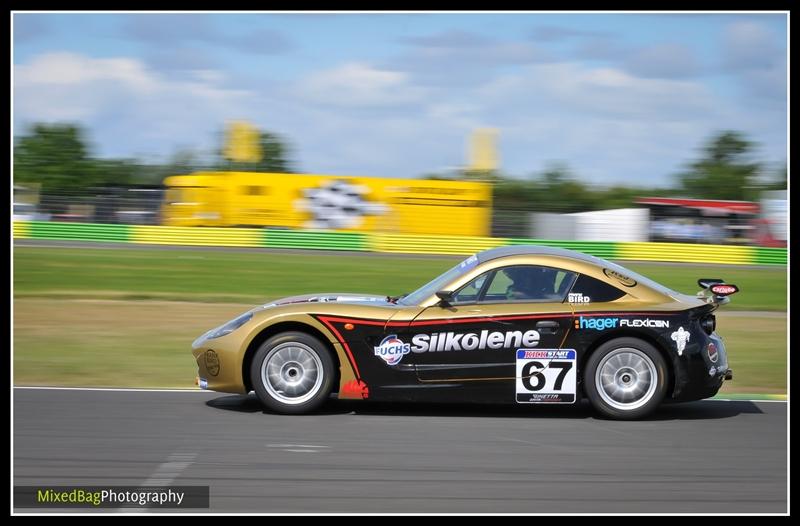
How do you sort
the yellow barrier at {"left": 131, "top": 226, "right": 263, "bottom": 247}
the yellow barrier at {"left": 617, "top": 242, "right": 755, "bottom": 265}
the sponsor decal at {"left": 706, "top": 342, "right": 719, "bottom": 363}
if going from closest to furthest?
the sponsor decal at {"left": 706, "top": 342, "right": 719, "bottom": 363}, the yellow barrier at {"left": 617, "top": 242, "right": 755, "bottom": 265}, the yellow barrier at {"left": 131, "top": 226, "right": 263, "bottom": 247}

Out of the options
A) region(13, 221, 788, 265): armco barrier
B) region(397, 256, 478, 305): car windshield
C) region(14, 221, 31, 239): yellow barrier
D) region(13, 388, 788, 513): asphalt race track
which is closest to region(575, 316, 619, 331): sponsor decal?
region(13, 388, 788, 513): asphalt race track

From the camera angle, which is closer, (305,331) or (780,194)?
(305,331)

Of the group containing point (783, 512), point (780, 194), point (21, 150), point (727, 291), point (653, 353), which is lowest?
point (783, 512)

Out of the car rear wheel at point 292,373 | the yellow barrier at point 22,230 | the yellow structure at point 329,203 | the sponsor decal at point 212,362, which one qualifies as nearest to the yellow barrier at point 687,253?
the yellow structure at point 329,203

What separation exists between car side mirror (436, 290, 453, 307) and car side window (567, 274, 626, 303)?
98cm

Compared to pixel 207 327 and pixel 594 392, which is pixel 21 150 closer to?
pixel 207 327

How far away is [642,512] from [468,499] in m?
0.97

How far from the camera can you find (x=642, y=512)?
199 inches

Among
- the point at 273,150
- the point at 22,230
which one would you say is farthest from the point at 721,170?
the point at 22,230

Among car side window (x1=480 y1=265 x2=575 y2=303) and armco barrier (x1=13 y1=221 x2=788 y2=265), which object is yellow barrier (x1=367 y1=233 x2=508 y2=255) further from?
car side window (x1=480 y1=265 x2=575 y2=303)

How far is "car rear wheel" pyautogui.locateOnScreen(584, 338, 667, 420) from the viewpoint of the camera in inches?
285

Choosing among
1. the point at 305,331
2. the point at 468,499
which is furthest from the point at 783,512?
the point at 305,331

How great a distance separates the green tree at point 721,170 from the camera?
64.1 m

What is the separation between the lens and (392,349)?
7211 mm
